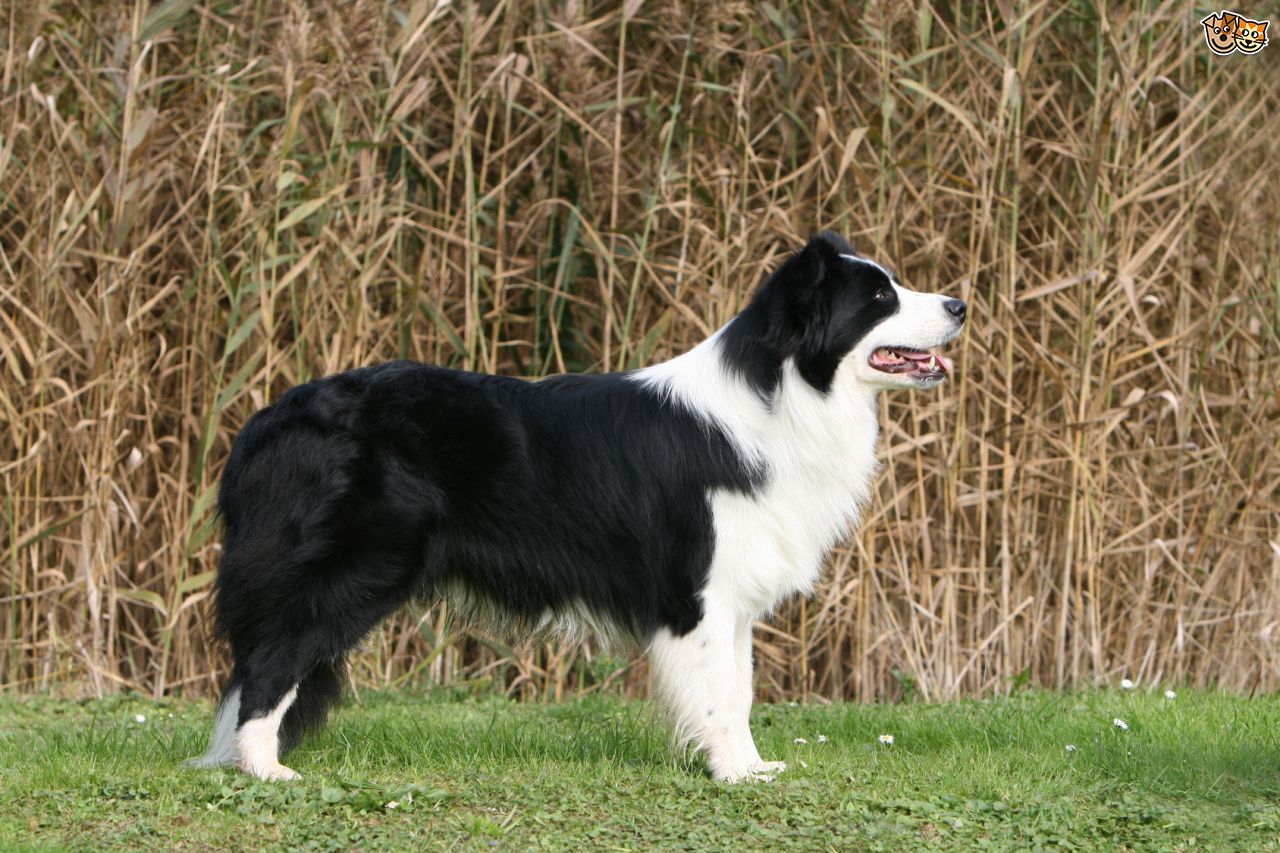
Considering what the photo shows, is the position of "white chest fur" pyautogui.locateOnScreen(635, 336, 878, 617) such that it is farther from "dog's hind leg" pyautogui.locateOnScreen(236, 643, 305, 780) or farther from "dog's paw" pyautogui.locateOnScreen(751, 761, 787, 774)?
"dog's hind leg" pyautogui.locateOnScreen(236, 643, 305, 780)

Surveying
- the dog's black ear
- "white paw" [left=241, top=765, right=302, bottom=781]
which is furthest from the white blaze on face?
"white paw" [left=241, top=765, right=302, bottom=781]

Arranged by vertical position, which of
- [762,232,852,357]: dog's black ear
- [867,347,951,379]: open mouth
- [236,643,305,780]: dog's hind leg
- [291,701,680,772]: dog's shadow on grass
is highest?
[762,232,852,357]: dog's black ear

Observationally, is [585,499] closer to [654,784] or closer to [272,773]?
[654,784]

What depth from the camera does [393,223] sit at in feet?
19.9

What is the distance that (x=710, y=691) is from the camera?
434cm

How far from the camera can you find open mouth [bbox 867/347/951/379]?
4.47 m

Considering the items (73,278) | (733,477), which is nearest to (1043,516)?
(733,477)

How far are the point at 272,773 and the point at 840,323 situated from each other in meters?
2.22


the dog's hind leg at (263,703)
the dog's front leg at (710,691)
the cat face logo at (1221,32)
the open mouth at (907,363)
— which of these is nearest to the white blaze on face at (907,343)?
the open mouth at (907,363)

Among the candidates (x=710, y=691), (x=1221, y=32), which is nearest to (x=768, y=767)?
(x=710, y=691)

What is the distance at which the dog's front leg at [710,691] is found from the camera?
4.35 m

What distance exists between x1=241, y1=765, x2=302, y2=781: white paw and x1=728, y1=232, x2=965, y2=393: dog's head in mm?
1883

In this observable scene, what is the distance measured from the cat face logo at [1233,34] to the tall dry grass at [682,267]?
0.34ft

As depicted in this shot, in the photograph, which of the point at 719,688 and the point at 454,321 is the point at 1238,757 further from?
the point at 454,321
